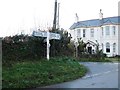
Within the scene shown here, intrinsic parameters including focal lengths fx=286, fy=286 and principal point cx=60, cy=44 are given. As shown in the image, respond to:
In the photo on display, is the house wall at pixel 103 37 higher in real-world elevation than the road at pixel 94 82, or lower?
higher

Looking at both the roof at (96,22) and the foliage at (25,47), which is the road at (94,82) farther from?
the roof at (96,22)

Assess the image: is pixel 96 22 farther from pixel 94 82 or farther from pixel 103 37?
pixel 94 82

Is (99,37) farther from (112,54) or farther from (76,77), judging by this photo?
(76,77)

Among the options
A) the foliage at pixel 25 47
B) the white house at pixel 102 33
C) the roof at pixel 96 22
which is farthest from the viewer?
the roof at pixel 96 22

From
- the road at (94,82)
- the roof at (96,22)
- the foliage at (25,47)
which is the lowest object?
the road at (94,82)

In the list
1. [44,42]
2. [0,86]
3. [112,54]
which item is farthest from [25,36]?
[112,54]

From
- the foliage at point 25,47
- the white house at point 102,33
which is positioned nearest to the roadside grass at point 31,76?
the foliage at point 25,47

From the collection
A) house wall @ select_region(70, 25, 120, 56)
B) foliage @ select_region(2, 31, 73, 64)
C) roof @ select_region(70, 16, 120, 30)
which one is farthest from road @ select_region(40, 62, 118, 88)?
roof @ select_region(70, 16, 120, 30)

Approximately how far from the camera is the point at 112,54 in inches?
1950

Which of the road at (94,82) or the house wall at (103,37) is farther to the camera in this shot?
the house wall at (103,37)

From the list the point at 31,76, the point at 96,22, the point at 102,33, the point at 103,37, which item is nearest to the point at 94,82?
the point at 31,76

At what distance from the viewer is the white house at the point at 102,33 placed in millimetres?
50281

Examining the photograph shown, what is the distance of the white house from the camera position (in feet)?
165

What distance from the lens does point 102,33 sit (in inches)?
2078
